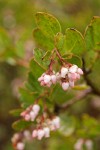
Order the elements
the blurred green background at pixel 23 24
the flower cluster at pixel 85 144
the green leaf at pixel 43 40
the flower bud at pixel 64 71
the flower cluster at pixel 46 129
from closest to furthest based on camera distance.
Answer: the flower bud at pixel 64 71 < the green leaf at pixel 43 40 < the flower cluster at pixel 46 129 < the flower cluster at pixel 85 144 < the blurred green background at pixel 23 24

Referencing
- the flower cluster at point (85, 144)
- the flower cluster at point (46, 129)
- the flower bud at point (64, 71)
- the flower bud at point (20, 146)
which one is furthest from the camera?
the flower cluster at point (85, 144)

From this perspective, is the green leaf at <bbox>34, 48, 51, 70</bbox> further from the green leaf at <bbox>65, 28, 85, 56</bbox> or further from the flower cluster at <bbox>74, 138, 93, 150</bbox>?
the flower cluster at <bbox>74, 138, 93, 150</bbox>

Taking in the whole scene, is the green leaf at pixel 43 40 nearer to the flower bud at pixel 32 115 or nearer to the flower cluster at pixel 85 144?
the flower bud at pixel 32 115

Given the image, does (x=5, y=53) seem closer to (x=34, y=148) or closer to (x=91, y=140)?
(x=91, y=140)

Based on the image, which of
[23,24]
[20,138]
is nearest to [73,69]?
[20,138]

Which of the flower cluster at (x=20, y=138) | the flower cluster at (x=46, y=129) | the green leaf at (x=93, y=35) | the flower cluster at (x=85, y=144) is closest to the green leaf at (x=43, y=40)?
the green leaf at (x=93, y=35)

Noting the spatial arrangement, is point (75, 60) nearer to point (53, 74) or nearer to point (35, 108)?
point (53, 74)

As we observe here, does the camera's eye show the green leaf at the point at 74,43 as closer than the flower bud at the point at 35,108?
Yes

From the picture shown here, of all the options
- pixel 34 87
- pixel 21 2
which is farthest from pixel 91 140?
pixel 21 2

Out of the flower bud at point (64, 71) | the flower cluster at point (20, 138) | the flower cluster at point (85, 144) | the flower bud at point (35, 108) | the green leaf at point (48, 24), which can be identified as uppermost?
the green leaf at point (48, 24)
